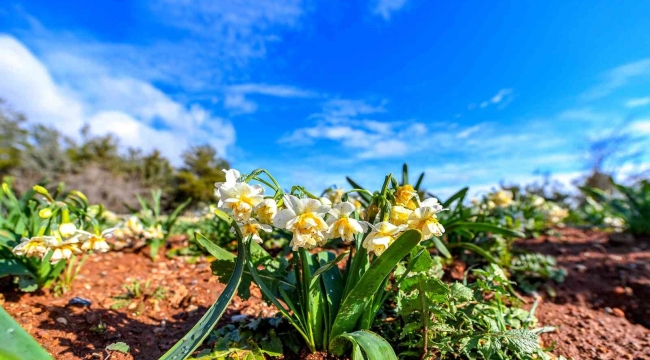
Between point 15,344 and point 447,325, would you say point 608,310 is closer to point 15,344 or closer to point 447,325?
point 447,325

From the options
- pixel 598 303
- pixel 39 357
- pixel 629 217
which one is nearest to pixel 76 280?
pixel 39 357

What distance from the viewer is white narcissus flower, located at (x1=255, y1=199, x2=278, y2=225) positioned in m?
1.04

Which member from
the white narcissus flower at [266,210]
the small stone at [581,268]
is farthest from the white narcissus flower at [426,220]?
the small stone at [581,268]

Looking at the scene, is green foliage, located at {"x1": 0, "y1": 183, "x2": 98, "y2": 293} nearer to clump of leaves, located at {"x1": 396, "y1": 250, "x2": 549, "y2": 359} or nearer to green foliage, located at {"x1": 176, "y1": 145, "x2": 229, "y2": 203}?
clump of leaves, located at {"x1": 396, "y1": 250, "x2": 549, "y2": 359}

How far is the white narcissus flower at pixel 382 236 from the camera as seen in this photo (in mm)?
1029

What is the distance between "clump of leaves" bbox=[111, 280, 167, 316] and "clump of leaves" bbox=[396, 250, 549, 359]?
5.01ft

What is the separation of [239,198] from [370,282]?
534 millimetres

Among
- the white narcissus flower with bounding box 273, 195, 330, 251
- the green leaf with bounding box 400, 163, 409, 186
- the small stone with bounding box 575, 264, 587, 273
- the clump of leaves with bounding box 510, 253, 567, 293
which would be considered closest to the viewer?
the white narcissus flower with bounding box 273, 195, 330, 251

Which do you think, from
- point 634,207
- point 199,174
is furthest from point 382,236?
point 199,174

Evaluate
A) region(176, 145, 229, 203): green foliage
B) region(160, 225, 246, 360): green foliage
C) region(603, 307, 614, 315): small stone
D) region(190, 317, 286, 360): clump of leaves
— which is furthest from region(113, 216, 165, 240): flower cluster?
region(176, 145, 229, 203): green foliage

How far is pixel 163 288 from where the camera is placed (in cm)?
220

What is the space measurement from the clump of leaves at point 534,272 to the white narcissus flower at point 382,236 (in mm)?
1698

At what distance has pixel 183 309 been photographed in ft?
6.57

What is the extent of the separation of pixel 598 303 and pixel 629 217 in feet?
7.95
